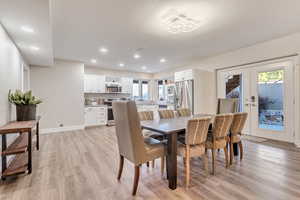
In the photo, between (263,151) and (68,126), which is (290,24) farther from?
(68,126)

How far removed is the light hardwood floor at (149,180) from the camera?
183 cm

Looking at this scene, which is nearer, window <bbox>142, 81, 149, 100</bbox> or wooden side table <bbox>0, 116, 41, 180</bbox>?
wooden side table <bbox>0, 116, 41, 180</bbox>

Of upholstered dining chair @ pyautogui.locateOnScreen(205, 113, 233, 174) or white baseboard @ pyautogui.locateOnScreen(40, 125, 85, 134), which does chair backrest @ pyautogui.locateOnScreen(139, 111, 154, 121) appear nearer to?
upholstered dining chair @ pyautogui.locateOnScreen(205, 113, 233, 174)

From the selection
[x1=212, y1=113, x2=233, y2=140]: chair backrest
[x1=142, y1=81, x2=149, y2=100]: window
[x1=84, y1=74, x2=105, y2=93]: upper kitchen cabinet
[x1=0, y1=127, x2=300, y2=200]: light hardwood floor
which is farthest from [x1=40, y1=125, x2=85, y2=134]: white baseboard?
[x1=212, y1=113, x2=233, y2=140]: chair backrest

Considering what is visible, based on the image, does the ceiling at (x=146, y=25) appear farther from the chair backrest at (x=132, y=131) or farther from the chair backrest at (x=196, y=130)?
the chair backrest at (x=196, y=130)

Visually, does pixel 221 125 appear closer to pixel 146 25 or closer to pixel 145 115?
pixel 145 115

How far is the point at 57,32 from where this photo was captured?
3244mm

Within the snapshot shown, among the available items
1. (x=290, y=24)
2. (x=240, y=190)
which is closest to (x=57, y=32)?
(x=240, y=190)

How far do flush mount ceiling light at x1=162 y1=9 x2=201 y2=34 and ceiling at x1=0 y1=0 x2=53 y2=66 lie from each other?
A: 1718 millimetres

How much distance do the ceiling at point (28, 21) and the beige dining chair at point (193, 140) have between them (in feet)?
7.69

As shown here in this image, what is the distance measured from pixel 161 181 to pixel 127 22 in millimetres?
2745

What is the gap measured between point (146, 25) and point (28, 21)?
1895 millimetres

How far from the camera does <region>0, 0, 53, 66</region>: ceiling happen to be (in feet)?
6.25

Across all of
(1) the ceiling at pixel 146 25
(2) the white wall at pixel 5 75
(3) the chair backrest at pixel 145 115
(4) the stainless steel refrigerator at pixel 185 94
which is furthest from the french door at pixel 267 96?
(2) the white wall at pixel 5 75
